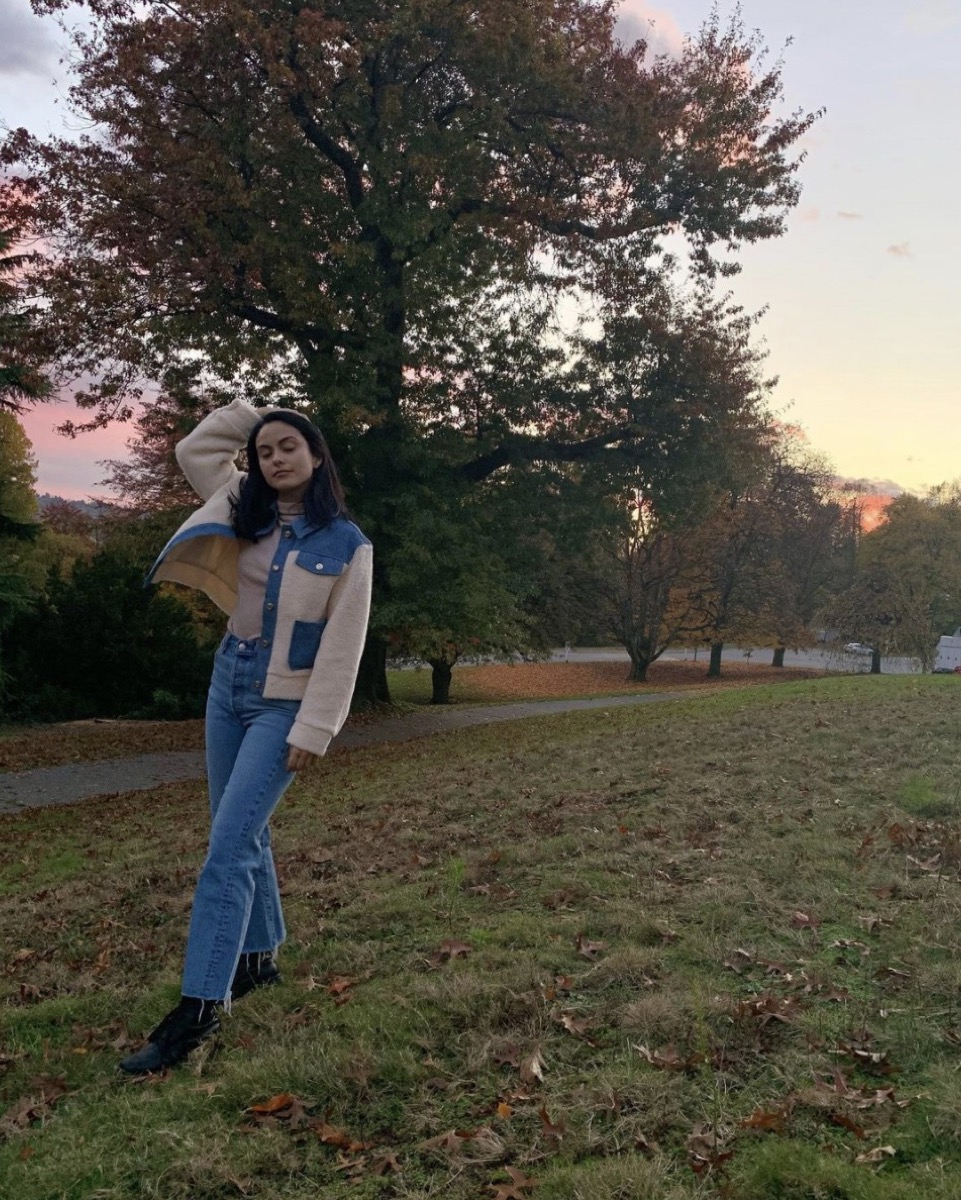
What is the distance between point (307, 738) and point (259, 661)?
14.0 inches

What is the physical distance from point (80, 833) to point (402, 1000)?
19.9ft

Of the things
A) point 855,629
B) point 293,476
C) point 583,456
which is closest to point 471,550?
point 583,456

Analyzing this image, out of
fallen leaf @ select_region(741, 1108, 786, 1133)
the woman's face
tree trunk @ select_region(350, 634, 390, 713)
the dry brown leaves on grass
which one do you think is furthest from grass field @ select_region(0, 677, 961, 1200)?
the dry brown leaves on grass

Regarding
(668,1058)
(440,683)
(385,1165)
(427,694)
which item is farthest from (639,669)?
(385,1165)

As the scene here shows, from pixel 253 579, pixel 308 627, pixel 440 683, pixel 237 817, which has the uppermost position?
pixel 253 579

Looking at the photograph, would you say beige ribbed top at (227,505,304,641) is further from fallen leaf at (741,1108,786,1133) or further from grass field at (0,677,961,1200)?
fallen leaf at (741,1108,786,1133)

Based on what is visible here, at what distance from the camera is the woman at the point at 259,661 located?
3.32 metres

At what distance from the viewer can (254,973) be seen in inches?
149

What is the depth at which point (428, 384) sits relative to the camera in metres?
15.6

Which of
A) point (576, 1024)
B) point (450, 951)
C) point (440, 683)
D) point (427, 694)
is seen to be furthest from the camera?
point (427, 694)

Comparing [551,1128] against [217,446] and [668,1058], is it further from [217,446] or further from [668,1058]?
[217,446]

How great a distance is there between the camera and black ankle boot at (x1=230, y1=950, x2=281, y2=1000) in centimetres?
374

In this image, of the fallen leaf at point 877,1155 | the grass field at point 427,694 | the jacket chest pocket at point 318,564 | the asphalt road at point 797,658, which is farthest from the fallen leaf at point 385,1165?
the asphalt road at point 797,658

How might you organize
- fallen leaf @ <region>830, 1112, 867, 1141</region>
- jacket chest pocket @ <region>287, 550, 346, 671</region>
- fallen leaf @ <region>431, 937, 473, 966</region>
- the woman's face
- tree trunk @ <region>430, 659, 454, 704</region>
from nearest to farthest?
fallen leaf @ <region>830, 1112, 867, 1141</region> < jacket chest pocket @ <region>287, 550, 346, 671</region> < the woman's face < fallen leaf @ <region>431, 937, 473, 966</region> < tree trunk @ <region>430, 659, 454, 704</region>
